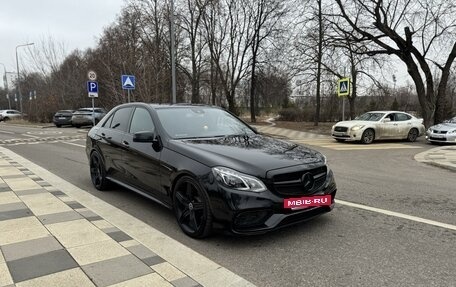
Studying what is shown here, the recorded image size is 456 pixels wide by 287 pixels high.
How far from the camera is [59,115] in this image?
3072cm

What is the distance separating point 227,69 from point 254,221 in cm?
3509

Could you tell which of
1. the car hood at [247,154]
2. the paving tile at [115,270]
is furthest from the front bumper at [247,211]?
the paving tile at [115,270]

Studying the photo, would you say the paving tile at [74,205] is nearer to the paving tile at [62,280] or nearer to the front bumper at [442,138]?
the paving tile at [62,280]

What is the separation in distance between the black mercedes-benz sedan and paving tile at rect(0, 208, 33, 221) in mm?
1369

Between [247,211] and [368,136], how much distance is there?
14.6m

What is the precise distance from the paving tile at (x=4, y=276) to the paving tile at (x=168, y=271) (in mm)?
1232

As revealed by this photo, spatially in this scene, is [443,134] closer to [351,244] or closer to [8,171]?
[351,244]

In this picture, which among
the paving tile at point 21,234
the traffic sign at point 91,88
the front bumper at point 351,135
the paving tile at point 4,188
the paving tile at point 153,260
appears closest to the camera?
the paving tile at point 153,260

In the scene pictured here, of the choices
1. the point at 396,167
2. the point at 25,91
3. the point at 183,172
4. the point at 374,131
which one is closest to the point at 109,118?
the point at 183,172

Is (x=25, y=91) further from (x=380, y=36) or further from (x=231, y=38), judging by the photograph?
(x=380, y=36)

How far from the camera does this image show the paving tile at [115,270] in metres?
3.36

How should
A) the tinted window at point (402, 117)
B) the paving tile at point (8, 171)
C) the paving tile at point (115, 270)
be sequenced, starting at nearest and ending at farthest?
the paving tile at point (115, 270) < the paving tile at point (8, 171) < the tinted window at point (402, 117)

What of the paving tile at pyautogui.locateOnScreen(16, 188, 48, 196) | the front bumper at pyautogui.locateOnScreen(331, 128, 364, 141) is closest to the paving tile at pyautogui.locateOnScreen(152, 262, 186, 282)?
the paving tile at pyautogui.locateOnScreen(16, 188, 48, 196)

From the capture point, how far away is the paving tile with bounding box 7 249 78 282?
3.45 m
